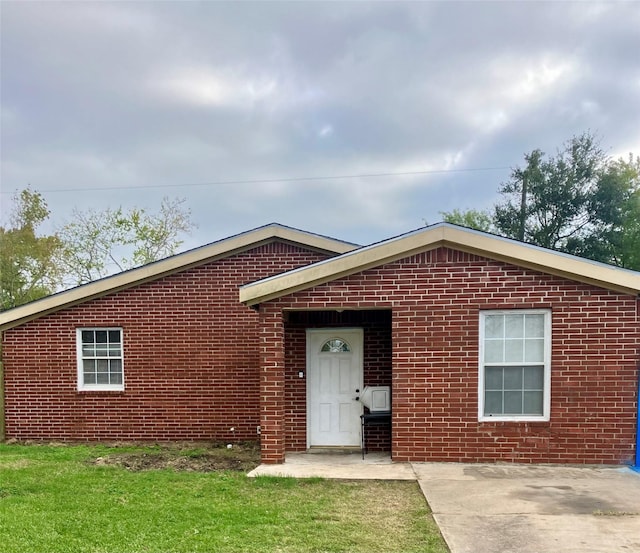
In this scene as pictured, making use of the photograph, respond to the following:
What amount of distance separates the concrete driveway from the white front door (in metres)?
1.79

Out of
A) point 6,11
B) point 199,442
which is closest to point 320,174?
point 6,11

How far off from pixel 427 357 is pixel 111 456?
5.67 metres

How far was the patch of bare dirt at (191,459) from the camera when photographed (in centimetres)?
715

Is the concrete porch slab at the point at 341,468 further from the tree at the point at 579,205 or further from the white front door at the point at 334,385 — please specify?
the tree at the point at 579,205

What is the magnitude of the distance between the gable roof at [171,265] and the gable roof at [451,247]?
2434 mm

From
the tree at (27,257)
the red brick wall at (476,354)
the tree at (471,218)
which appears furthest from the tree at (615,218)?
the tree at (27,257)

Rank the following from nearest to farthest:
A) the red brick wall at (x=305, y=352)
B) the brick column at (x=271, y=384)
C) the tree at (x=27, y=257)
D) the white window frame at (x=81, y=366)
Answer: the brick column at (x=271, y=384), the red brick wall at (x=305, y=352), the white window frame at (x=81, y=366), the tree at (x=27, y=257)

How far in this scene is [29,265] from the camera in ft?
72.9

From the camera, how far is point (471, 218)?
107ft

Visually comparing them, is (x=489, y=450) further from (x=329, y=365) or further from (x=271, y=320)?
(x=271, y=320)

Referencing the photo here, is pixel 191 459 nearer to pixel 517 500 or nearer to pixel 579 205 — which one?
pixel 517 500

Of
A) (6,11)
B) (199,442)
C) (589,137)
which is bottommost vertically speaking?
(199,442)

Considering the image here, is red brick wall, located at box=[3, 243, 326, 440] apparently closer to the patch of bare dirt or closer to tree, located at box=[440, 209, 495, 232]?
the patch of bare dirt

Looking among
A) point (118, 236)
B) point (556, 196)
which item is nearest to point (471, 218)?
point (556, 196)
